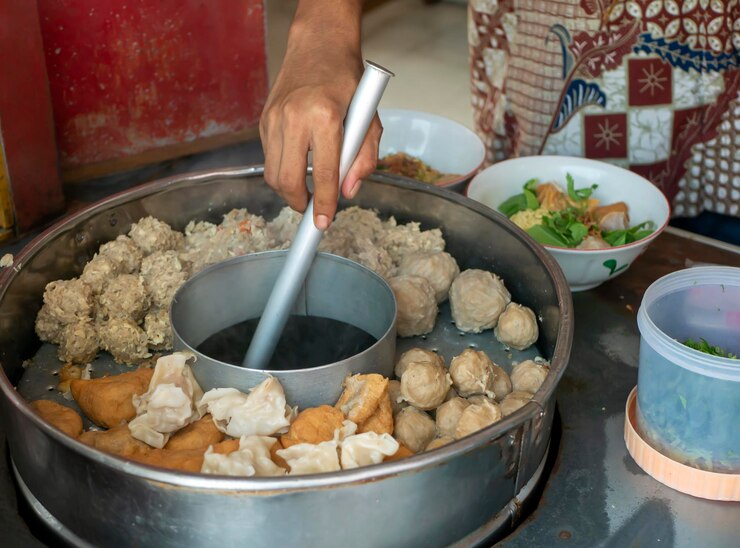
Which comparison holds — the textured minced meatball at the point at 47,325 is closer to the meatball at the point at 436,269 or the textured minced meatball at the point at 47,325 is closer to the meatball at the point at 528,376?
the meatball at the point at 436,269

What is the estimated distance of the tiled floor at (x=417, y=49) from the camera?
4492mm

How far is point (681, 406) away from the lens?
1.18 meters

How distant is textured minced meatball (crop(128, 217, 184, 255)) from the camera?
1.50m

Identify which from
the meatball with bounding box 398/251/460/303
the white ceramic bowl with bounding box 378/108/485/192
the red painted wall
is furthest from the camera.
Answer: the white ceramic bowl with bounding box 378/108/485/192

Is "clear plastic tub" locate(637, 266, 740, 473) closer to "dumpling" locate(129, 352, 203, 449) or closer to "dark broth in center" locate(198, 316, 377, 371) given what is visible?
"dark broth in center" locate(198, 316, 377, 371)

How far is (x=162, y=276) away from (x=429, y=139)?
99 centimetres

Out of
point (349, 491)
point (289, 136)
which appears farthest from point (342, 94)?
point (349, 491)

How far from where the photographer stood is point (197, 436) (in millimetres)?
1147

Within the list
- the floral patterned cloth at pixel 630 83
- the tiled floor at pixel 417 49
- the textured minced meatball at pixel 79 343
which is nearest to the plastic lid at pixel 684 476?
the textured minced meatball at pixel 79 343

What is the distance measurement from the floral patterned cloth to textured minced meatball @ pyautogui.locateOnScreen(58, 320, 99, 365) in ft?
4.00

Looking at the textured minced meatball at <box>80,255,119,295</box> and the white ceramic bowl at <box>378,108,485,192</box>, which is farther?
the white ceramic bowl at <box>378,108,485,192</box>

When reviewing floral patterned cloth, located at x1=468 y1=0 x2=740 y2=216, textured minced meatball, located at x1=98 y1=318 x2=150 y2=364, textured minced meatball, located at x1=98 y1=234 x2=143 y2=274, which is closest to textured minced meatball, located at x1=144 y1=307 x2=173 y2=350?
textured minced meatball, located at x1=98 y1=318 x2=150 y2=364

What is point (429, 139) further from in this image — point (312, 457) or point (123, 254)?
point (312, 457)

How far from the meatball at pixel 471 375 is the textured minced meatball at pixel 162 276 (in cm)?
49
